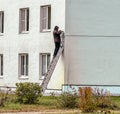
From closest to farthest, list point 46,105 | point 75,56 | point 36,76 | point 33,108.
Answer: point 33,108 → point 46,105 → point 75,56 → point 36,76

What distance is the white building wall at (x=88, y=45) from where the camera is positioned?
136 feet

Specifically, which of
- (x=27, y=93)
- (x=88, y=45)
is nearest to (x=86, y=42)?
(x=88, y=45)

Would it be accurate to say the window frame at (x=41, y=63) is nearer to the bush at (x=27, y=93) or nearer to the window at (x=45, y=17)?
the window at (x=45, y=17)

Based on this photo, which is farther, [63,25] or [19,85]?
[63,25]

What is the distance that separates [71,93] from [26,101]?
8.79 feet

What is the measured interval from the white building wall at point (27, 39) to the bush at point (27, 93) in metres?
9.04

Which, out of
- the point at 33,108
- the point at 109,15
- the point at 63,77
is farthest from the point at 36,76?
the point at 33,108

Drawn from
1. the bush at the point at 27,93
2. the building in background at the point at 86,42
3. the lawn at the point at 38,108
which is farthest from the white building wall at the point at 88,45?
the bush at the point at 27,93

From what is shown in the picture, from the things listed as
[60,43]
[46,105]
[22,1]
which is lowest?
[46,105]

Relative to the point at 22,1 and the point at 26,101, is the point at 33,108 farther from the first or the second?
the point at 22,1

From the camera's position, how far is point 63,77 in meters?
41.8

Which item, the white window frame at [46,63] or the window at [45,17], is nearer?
the white window frame at [46,63]

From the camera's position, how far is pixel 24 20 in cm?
4669

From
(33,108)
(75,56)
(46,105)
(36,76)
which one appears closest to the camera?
(33,108)
